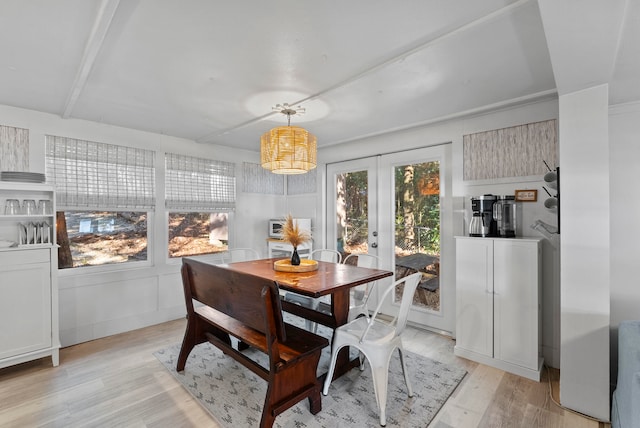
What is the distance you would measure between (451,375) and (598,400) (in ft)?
3.06

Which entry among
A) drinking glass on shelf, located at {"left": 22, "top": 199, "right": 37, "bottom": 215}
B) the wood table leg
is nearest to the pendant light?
the wood table leg

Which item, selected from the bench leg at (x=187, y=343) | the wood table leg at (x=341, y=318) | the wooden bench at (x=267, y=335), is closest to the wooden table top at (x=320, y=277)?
the wood table leg at (x=341, y=318)

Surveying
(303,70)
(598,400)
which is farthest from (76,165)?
(598,400)

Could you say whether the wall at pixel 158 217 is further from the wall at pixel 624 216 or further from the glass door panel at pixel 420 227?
the wall at pixel 624 216

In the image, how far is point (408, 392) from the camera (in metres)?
2.22

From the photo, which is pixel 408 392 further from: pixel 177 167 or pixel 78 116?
pixel 78 116

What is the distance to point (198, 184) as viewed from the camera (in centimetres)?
416

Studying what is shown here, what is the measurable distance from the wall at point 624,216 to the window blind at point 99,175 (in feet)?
15.8

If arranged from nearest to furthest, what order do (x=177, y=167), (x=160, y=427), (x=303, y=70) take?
(x=160, y=427)
(x=303, y=70)
(x=177, y=167)

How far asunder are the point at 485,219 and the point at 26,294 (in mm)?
4224

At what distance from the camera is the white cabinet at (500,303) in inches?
98.0

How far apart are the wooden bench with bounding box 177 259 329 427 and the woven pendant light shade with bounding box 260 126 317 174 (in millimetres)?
1024

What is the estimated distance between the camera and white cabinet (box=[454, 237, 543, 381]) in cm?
249

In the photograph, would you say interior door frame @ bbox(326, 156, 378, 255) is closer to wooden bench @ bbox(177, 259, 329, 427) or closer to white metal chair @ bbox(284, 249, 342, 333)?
white metal chair @ bbox(284, 249, 342, 333)
